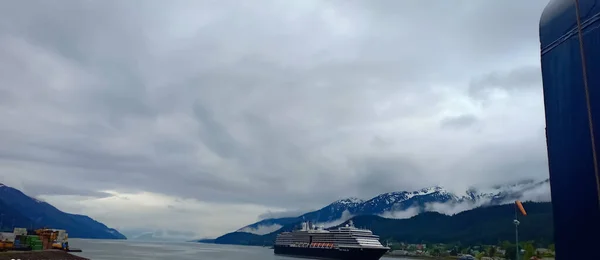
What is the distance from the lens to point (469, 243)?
6727 inches

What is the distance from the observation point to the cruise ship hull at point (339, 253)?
90.2m

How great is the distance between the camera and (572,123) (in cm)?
409

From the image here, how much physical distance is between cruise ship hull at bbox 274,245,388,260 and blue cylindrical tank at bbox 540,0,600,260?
293ft

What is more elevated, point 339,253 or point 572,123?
point 572,123

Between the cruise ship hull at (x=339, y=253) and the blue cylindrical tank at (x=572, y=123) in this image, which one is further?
the cruise ship hull at (x=339, y=253)

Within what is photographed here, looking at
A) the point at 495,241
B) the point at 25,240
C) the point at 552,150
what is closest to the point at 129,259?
the point at 25,240

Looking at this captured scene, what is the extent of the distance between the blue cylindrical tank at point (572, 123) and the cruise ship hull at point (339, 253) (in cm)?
8919

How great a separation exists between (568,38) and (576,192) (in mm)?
1390

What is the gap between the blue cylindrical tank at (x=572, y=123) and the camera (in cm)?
382

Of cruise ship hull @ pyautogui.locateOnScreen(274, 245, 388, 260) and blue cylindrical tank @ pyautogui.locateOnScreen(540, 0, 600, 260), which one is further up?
blue cylindrical tank @ pyautogui.locateOnScreen(540, 0, 600, 260)

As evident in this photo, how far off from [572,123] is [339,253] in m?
95.8

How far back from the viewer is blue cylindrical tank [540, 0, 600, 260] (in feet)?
12.5

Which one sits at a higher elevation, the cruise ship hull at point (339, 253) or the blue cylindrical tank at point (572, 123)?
the blue cylindrical tank at point (572, 123)

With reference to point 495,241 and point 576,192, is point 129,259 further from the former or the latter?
point 495,241
